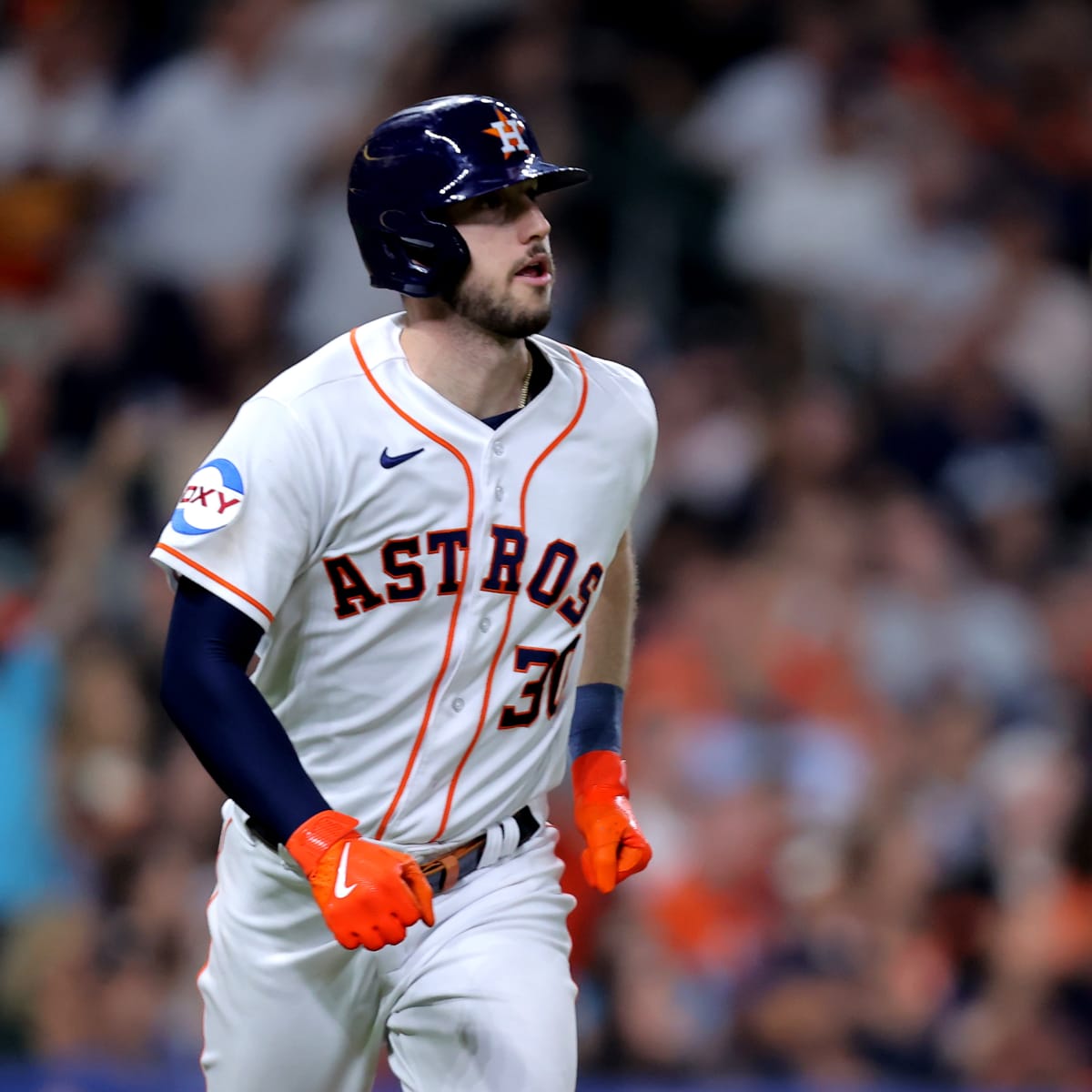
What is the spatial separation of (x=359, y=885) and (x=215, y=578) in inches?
19.0

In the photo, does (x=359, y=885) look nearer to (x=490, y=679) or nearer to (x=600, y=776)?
(x=490, y=679)

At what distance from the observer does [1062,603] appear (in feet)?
20.6

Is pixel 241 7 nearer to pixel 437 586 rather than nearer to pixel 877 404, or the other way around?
pixel 877 404

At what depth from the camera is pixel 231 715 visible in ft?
8.73

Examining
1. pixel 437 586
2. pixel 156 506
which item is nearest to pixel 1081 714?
pixel 156 506

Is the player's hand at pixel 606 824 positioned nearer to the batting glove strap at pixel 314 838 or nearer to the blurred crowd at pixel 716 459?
the batting glove strap at pixel 314 838

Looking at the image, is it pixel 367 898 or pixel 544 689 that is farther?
pixel 544 689

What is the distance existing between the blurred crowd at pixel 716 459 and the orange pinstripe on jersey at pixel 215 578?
281cm

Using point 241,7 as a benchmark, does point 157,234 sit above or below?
below

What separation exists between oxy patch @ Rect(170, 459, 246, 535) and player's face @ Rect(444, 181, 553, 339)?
44cm

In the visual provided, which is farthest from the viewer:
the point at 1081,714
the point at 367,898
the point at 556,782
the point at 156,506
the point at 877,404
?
the point at 877,404

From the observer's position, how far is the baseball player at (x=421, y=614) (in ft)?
9.09

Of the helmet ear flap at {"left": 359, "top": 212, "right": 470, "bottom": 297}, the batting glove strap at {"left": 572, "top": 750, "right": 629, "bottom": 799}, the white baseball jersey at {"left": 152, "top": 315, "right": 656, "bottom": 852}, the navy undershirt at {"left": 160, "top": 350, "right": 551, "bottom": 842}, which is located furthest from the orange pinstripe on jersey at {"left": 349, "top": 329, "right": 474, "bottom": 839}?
the batting glove strap at {"left": 572, "top": 750, "right": 629, "bottom": 799}

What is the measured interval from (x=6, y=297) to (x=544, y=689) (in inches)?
189
